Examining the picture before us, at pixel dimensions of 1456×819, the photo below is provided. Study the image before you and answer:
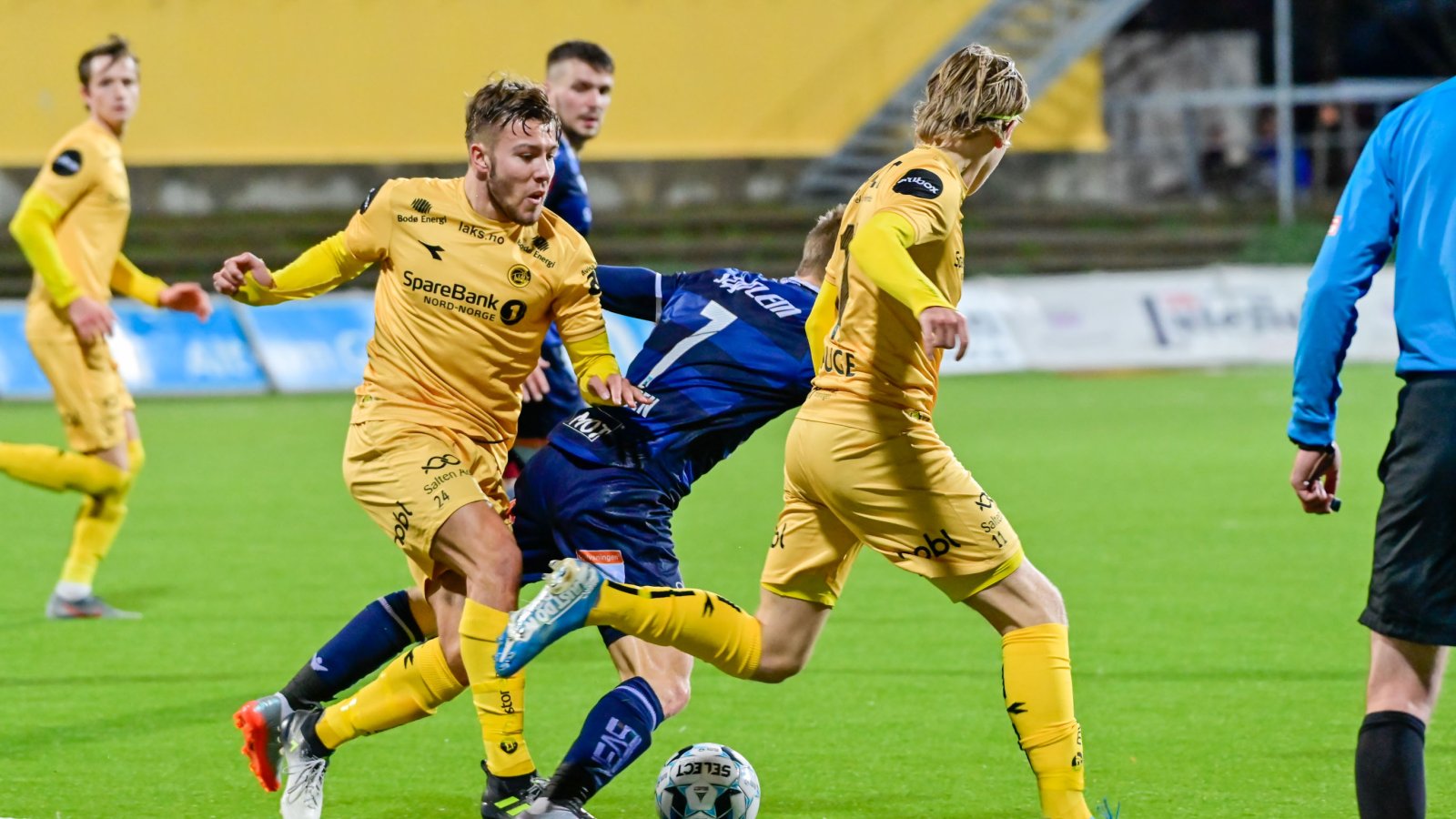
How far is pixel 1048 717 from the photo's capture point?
458 cm

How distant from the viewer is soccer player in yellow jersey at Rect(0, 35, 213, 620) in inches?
324

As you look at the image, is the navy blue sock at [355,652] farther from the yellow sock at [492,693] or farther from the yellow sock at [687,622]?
the yellow sock at [687,622]

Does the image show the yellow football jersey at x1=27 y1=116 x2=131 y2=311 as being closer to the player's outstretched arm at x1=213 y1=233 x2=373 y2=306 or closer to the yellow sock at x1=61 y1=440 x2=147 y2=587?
the yellow sock at x1=61 y1=440 x2=147 y2=587

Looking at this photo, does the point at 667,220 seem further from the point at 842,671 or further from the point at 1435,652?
the point at 1435,652

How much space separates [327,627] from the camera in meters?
8.00

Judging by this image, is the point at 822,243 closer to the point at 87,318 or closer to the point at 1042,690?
the point at 1042,690

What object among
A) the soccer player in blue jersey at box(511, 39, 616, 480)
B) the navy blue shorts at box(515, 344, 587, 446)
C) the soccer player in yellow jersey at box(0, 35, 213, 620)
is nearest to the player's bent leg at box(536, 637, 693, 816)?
the soccer player in blue jersey at box(511, 39, 616, 480)

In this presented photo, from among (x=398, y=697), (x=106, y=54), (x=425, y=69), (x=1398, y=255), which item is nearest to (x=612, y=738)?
(x=398, y=697)

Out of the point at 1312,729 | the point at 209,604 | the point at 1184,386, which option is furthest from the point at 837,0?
the point at 1312,729

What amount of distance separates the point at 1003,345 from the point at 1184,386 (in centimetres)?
232

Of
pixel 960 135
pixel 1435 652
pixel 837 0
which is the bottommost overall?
pixel 837 0

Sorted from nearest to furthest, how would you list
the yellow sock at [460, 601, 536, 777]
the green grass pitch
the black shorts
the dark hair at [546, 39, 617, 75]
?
the black shorts < the yellow sock at [460, 601, 536, 777] < the green grass pitch < the dark hair at [546, 39, 617, 75]

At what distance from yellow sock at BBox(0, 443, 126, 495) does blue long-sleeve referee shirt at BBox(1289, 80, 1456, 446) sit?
586 centimetres

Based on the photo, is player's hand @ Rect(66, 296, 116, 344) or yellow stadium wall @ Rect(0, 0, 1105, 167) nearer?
player's hand @ Rect(66, 296, 116, 344)
